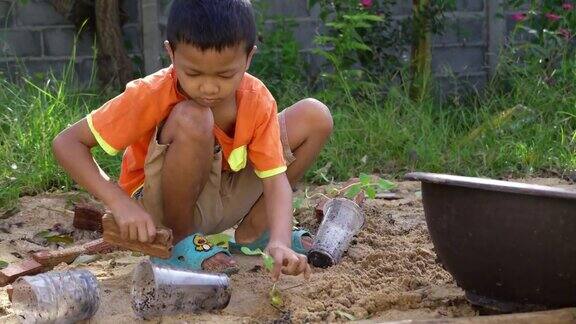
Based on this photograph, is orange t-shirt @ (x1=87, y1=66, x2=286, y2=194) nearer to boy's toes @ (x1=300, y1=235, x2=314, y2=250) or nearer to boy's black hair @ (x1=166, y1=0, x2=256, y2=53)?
boy's black hair @ (x1=166, y1=0, x2=256, y2=53)

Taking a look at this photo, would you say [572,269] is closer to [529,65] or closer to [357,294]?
[357,294]

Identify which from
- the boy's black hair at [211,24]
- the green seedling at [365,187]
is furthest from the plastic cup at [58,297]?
the green seedling at [365,187]

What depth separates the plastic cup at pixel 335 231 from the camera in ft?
10.7

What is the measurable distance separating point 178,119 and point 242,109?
216 millimetres

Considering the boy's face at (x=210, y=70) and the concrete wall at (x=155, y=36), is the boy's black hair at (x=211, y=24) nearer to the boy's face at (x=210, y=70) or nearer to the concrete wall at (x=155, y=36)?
the boy's face at (x=210, y=70)

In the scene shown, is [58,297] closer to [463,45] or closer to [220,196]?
[220,196]

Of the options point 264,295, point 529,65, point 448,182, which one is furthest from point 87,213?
point 529,65

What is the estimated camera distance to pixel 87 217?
3863 mm

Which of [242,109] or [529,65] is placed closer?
[242,109]

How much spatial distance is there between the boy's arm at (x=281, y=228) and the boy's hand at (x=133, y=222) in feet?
1.16

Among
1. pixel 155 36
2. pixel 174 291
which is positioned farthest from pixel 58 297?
pixel 155 36

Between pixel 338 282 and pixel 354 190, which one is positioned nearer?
pixel 338 282

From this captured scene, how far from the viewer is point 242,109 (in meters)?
3.11

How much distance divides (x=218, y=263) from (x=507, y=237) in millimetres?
1074
